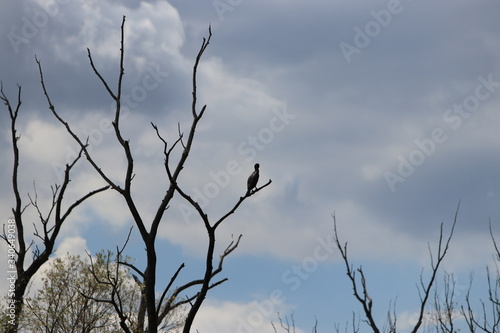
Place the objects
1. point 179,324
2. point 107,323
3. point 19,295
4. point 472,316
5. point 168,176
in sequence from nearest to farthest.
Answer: point 168,176 → point 472,316 → point 19,295 → point 107,323 → point 179,324

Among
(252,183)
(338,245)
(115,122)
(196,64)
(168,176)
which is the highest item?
(252,183)

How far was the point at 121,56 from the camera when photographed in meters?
6.22

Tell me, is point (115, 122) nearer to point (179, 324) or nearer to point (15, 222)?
point (15, 222)

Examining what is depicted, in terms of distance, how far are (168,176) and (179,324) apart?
1374 centimetres

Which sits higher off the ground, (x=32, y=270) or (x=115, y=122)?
(x=32, y=270)

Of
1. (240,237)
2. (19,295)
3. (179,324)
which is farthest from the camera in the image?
(179,324)

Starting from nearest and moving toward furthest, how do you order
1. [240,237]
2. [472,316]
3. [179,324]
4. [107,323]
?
[240,237] → [472,316] → [107,323] → [179,324]

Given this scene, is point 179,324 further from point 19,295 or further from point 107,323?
point 19,295

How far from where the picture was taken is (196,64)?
6.12 metres

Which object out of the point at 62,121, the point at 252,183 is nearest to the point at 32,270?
the point at 252,183

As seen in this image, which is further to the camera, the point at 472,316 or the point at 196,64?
the point at 472,316

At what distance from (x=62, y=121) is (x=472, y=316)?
21.9 feet

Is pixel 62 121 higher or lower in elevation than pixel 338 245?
higher

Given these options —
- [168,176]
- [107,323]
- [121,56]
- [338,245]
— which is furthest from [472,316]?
[107,323]
